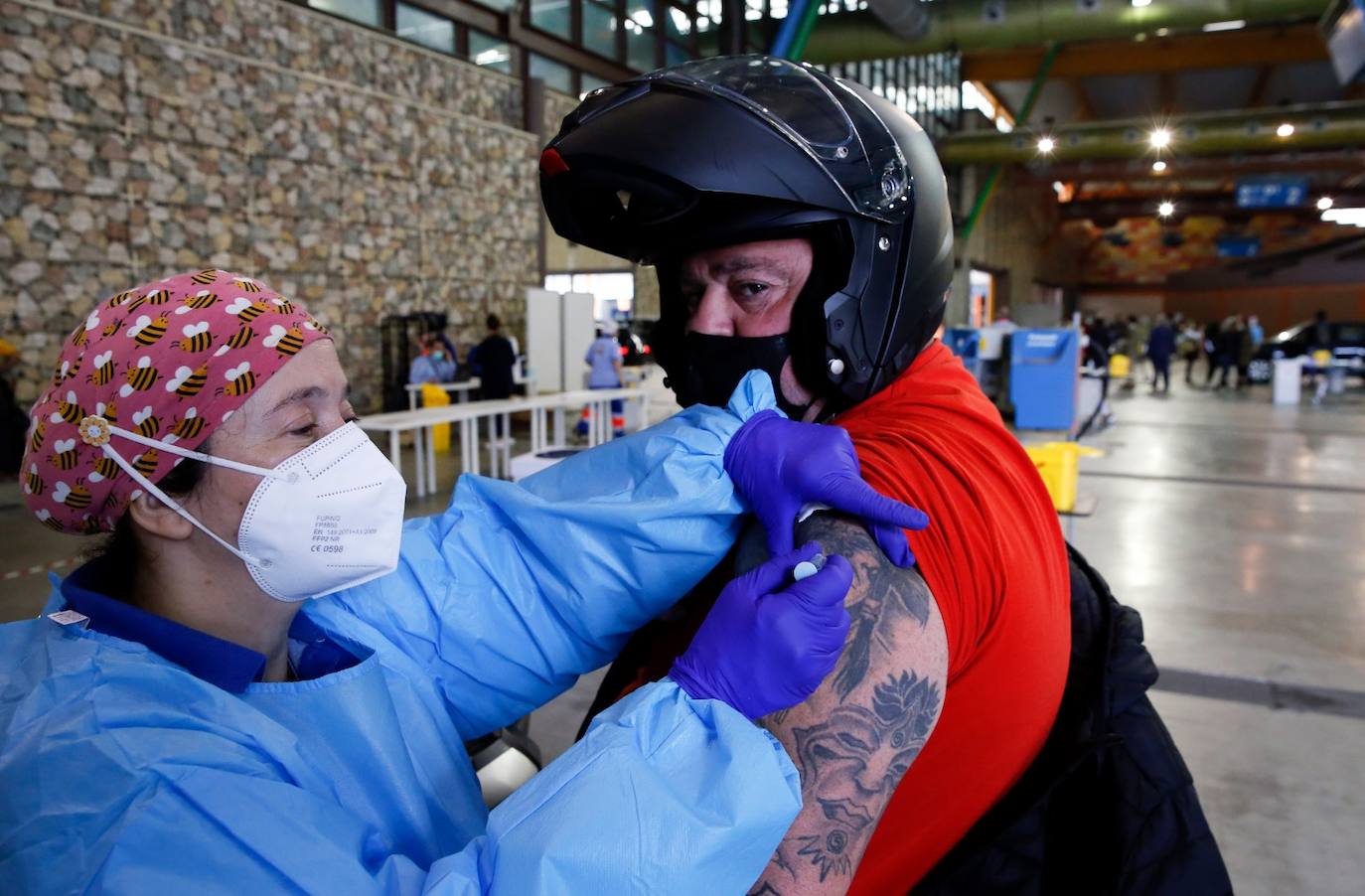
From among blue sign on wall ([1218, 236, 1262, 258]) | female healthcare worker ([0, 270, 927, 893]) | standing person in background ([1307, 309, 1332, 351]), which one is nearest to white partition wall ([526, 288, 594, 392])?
female healthcare worker ([0, 270, 927, 893])

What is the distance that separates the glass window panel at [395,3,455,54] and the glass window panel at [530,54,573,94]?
1418 millimetres

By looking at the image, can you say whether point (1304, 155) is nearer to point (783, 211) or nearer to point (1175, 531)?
point (1175, 531)

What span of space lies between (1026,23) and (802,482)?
15.3 metres

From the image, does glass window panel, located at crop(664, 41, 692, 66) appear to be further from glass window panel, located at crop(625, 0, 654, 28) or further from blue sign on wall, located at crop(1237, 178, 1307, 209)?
blue sign on wall, located at crop(1237, 178, 1307, 209)

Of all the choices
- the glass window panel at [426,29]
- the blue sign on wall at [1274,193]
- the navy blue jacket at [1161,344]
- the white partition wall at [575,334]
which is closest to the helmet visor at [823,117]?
the white partition wall at [575,334]

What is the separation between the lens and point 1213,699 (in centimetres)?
340

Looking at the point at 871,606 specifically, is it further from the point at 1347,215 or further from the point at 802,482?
the point at 1347,215

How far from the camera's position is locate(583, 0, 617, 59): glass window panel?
1380 cm

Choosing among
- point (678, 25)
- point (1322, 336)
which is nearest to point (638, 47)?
point (678, 25)

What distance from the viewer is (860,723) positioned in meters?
0.85

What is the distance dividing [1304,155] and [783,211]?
24901 millimetres

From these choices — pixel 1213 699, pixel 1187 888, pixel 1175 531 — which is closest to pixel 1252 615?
pixel 1213 699

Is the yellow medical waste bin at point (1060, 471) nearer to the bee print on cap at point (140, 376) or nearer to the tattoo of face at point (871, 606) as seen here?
the tattoo of face at point (871, 606)

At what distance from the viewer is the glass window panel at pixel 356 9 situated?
10.2 meters
